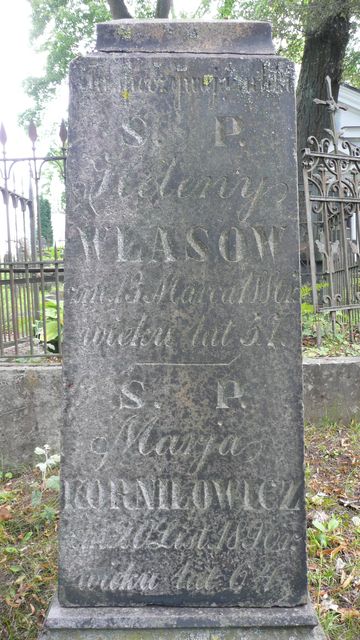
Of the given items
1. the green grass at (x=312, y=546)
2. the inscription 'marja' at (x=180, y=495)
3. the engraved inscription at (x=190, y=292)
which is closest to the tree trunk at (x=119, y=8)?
the green grass at (x=312, y=546)

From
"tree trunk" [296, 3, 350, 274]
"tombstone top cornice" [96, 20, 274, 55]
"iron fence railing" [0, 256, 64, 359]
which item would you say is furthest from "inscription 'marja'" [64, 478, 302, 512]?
"tree trunk" [296, 3, 350, 274]

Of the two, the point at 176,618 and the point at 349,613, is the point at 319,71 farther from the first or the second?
the point at 176,618

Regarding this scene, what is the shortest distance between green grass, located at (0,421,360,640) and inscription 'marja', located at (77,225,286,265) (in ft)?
5.56

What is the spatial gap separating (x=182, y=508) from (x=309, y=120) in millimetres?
8232

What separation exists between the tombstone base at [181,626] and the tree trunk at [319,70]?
816 centimetres

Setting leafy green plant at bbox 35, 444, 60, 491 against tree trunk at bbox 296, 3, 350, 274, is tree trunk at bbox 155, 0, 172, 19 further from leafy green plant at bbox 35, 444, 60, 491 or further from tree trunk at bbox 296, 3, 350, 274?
leafy green plant at bbox 35, 444, 60, 491

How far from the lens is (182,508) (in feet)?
7.34

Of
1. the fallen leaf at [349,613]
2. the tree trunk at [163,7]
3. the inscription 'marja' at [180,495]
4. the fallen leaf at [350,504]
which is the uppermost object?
the tree trunk at [163,7]

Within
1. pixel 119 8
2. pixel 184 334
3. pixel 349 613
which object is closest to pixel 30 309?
pixel 184 334

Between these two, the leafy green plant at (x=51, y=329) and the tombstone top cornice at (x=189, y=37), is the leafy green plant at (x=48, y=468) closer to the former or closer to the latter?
the leafy green plant at (x=51, y=329)

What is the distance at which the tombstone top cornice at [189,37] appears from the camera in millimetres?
2213

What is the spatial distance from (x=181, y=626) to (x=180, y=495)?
0.49 metres

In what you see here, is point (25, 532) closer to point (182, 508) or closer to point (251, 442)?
point (182, 508)

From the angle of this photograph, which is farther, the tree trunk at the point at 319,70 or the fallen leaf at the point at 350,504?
the tree trunk at the point at 319,70
